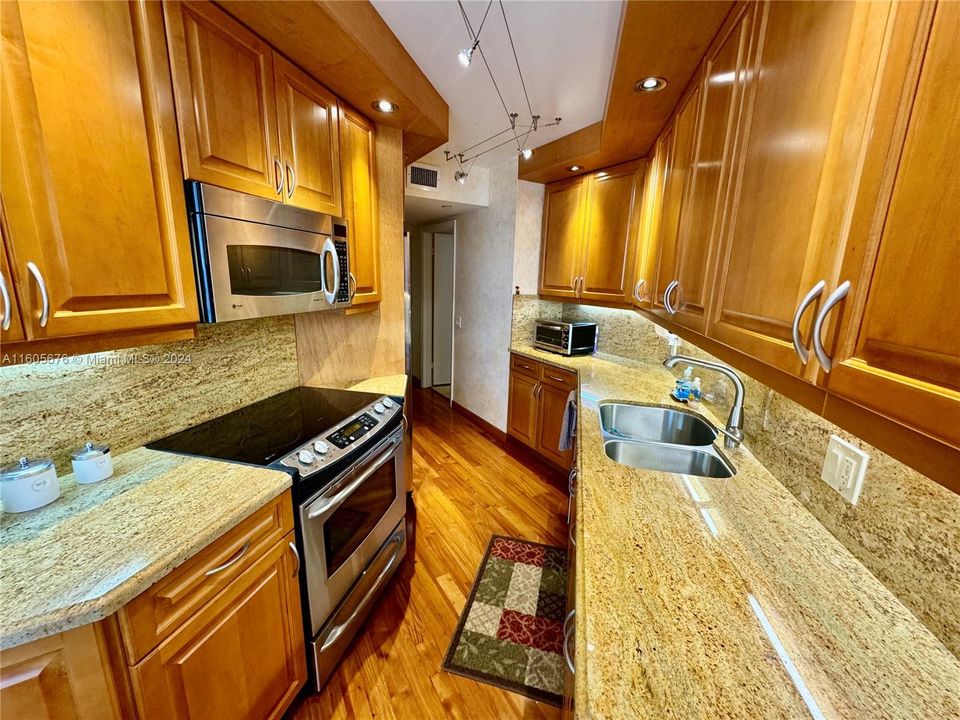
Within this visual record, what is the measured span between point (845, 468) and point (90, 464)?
2120mm

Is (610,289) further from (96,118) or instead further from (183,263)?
(96,118)

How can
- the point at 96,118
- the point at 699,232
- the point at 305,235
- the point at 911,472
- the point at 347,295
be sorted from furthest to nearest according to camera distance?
the point at 347,295, the point at 305,235, the point at 699,232, the point at 96,118, the point at 911,472

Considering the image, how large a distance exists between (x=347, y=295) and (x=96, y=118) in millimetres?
983

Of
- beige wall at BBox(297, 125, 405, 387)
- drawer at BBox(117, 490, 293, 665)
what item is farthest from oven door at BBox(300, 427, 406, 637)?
beige wall at BBox(297, 125, 405, 387)

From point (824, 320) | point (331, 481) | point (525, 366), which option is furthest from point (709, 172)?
point (525, 366)

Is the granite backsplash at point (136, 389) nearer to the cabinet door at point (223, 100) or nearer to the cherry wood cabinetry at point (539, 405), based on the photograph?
the cabinet door at point (223, 100)

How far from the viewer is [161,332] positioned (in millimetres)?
1108

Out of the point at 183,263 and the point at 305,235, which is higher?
the point at 305,235

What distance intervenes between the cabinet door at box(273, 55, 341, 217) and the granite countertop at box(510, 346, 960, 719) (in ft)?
5.33

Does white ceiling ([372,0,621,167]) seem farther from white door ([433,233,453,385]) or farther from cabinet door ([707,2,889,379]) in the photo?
white door ([433,233,453,385])

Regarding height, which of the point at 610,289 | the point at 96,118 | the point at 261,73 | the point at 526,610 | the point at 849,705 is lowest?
the point at 526,610

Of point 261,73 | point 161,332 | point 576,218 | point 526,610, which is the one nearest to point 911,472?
point 526,610

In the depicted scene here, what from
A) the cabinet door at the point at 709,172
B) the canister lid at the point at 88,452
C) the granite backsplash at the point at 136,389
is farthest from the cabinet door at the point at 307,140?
the cabinet door at the point at 709,172

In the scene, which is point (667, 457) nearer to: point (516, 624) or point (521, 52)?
point (516, 624)
